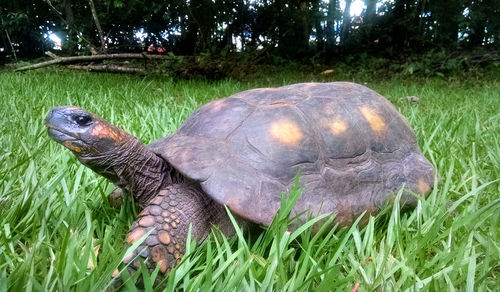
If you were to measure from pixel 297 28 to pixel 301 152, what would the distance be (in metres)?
7.79

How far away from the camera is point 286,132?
148cm

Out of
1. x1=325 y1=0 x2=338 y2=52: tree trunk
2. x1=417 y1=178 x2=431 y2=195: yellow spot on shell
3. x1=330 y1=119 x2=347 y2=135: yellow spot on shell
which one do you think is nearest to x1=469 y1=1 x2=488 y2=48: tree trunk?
x1=325 y1=0 x2=338 y2=52: tree trunk

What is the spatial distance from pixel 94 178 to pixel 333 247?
1.08 m

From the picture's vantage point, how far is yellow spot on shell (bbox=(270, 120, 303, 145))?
1.46 m

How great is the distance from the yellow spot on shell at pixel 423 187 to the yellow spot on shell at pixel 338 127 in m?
0.38

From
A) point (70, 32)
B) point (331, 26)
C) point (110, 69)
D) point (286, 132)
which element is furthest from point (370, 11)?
point (286, 132)

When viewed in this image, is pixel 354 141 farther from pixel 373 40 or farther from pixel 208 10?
pixel 373 40

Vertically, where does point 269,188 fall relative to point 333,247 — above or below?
above

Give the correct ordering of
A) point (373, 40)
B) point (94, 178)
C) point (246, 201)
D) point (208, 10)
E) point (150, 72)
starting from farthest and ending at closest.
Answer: point (373, 40)
point (208, 10)
point (150, 72)
point (94, 178)
point (246, 201)

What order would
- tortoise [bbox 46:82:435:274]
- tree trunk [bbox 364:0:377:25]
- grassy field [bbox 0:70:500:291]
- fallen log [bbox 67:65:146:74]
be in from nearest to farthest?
1. grassy field [bbox 0:70:500:291]
2. tortoise [bbox 46:82:435:274]
3. fallen log [bbox 67:65:146:74]
4. tree trunk [bbox 364:0:377:25]

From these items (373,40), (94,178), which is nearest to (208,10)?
(373,40)

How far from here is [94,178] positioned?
1.77 m

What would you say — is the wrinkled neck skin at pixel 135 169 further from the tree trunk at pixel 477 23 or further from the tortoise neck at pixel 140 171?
the tree trunk at pixel 477 23

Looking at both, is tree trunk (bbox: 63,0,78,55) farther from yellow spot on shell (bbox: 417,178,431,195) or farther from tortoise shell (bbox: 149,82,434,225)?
yellow spot on shell (bbox: 417,178,431,195)
